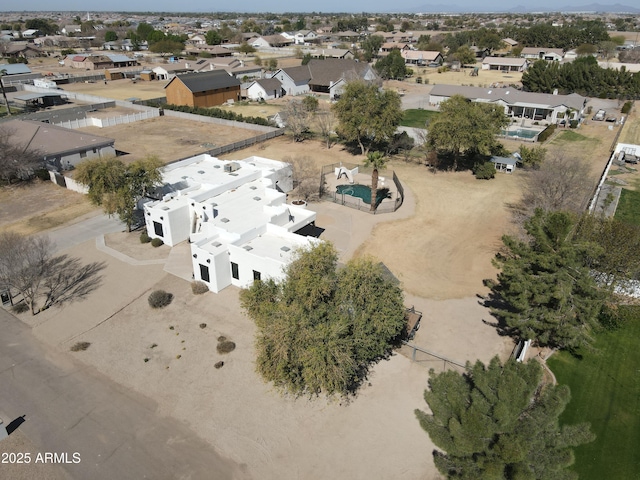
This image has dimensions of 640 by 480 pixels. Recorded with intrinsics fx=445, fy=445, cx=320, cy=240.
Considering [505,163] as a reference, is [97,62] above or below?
above

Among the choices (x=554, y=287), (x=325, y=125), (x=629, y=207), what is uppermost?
(x=554, y=287)

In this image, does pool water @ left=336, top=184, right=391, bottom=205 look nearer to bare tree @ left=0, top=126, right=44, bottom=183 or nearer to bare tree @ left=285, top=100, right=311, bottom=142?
bare tree @ left=285, top=100, right=311, bottom=142

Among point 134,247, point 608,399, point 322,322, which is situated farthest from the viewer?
point 134,247

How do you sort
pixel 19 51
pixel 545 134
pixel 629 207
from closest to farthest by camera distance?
pixel 629 207 < pixel 545 134 < pixel 19 51

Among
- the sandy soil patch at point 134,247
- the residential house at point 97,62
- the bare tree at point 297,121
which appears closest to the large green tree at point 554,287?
the sandy soil patch at point 134,247

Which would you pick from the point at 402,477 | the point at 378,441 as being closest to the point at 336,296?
the point at 378,441

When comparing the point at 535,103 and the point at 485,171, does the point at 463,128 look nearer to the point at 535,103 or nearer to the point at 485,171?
the point at 485,171

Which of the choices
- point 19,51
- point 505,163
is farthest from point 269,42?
point 505,163
